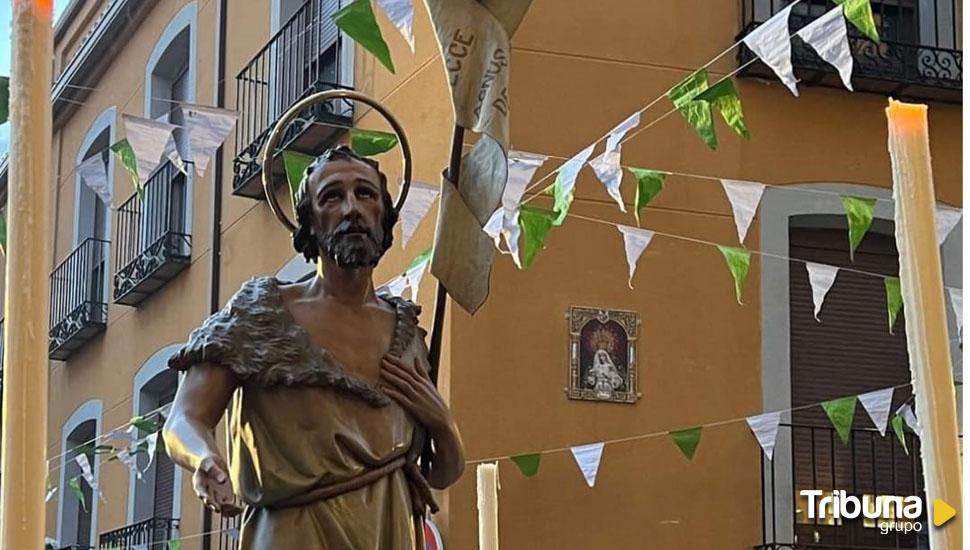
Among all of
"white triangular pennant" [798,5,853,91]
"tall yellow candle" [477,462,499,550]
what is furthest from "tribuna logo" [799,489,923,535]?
"tall yellow candle" [477,462,499,550]

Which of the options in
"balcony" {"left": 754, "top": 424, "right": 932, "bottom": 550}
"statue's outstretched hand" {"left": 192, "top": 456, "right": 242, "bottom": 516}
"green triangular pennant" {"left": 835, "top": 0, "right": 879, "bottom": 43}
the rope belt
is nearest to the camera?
"statue's outstretched hand" {"left": 192, "top": 456, "right": 242, "bottom": 516}

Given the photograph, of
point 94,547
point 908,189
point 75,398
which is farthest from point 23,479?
point 75,398

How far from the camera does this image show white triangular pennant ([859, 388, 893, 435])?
26.1 ft

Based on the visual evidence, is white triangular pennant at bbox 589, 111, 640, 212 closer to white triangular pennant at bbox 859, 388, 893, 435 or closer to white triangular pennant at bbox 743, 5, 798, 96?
white triangular pennant at bbox 743, 5, 798, 96

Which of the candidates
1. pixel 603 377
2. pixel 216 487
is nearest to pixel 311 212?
pixel 216 487

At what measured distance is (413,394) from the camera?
114 inches

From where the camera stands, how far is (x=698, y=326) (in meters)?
9.48

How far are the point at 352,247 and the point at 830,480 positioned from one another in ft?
23.0

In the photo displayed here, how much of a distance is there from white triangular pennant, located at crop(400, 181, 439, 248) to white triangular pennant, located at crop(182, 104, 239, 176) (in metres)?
0.74

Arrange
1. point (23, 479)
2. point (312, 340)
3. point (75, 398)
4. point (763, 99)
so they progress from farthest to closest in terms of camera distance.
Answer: point (75, 398), point (763, 99), point (312, 340), point (23, 479)

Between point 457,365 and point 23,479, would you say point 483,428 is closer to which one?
point 457,365

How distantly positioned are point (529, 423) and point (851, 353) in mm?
1749

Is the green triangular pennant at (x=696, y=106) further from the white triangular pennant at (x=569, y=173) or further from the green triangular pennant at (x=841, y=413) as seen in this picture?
the green triangular pennant at (x=841, y=413)

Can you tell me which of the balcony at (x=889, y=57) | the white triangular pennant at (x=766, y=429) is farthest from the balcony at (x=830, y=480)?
the balcony at (x=889, y=57)
